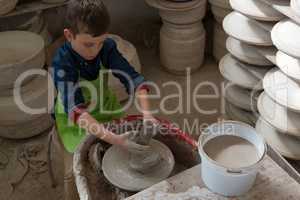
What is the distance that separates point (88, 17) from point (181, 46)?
1153 mm

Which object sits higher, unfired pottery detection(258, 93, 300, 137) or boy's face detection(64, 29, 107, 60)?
boy's face detection(64, 29, 107, 60)

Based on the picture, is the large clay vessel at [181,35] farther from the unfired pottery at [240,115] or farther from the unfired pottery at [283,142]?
the unfired pottery at [283,142]

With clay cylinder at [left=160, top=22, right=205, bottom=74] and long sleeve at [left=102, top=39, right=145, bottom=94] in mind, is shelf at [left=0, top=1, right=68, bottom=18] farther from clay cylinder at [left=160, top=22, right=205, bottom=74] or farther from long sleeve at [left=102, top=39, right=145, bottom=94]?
long sleeve at [left=102, top=39, right=145, bottom=94]

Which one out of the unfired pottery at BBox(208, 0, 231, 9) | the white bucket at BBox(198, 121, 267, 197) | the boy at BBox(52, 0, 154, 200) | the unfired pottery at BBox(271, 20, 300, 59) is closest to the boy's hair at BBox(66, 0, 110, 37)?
→ the boy at BBox(52, 0, 154, 200)

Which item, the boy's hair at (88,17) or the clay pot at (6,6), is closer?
the boy's hair at (88,17)

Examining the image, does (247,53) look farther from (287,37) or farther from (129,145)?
(129,145)

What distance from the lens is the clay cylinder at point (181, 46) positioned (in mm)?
2295

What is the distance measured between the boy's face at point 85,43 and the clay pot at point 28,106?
62cm

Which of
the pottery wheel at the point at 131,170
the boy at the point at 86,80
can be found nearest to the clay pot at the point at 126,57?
the boy at the point at 86,80

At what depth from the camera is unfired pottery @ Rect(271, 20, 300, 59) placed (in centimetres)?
130

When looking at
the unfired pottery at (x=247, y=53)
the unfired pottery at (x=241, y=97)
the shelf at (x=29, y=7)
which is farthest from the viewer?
the shelf at (x=29, y=7)

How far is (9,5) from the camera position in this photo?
6.33 feet

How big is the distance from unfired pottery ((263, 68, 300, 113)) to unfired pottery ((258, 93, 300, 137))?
0.09 metres

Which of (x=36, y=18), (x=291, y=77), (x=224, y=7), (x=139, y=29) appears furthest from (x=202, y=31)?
(x=291, y=77)
